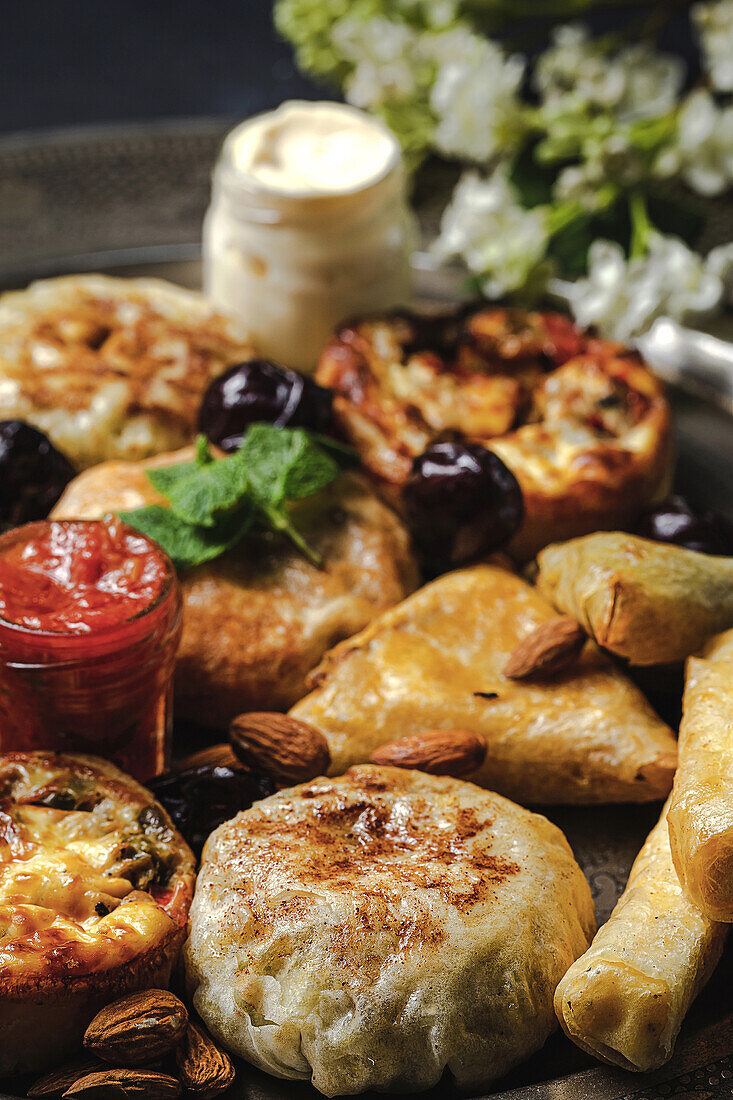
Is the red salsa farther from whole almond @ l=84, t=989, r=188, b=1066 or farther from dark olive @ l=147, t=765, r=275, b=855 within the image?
whole almond @ l=84, t=989, r=188, b=1066

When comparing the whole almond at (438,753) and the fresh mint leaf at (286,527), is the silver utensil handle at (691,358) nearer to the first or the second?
the fresh mint leaf at (286,527)

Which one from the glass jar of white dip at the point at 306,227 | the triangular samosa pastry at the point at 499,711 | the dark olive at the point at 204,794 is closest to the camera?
the dark olive at the point at 204,794

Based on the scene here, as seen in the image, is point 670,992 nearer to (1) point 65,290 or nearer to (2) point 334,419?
(2) point 334,419

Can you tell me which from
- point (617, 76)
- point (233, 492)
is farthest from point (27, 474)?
point (617, 76)

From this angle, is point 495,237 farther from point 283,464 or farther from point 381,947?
point 381,947

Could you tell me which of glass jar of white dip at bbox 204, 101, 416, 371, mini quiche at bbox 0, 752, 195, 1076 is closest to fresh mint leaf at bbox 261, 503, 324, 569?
mini quiche at bbox 0, 752, 195, 1076

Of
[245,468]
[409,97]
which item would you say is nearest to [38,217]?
[409,97]

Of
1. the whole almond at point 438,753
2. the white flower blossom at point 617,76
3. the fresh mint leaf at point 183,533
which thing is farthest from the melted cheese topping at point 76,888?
the white flower blossom at point 617,76
